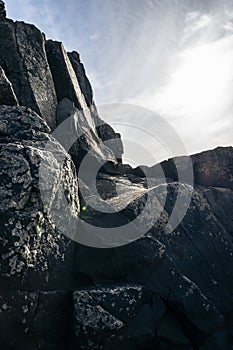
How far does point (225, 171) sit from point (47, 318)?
22084mm

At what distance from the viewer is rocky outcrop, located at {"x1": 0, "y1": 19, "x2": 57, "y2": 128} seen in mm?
21938

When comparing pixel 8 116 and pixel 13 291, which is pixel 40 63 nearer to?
pixel 8 116

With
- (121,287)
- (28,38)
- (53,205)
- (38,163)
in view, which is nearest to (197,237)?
(121,287)

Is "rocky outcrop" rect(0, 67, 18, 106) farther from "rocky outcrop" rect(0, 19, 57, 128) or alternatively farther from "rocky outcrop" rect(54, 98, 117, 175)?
"rocky outcrop" rect(54, 98, 117, 175)

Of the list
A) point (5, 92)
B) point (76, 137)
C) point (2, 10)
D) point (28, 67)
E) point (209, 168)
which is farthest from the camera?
point (209, 168)

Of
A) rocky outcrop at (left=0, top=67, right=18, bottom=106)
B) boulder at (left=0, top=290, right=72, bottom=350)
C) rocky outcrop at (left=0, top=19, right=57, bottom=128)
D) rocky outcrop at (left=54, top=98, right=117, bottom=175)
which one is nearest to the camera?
boulder at (left=0, top=290, right=72, bottom=350)

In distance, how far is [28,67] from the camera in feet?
74.8

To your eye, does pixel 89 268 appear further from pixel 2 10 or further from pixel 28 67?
pixel 2 10

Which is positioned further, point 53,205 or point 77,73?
point 77,73

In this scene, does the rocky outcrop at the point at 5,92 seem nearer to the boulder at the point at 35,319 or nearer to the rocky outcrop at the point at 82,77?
the boulder at the point at 35,319

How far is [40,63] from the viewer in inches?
955

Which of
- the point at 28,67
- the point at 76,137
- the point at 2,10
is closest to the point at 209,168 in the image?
the point at 76,137

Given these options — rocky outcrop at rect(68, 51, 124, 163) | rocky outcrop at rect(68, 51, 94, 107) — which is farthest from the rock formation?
rocky outcrop at rect(68, 51, 94, 107)

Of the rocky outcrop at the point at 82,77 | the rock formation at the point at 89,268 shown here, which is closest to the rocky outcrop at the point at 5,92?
the rock formation at the point at 89,268
